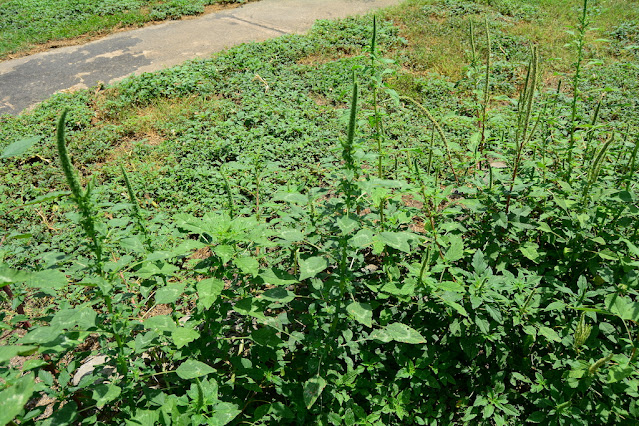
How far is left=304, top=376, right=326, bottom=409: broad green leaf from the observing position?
1.97m

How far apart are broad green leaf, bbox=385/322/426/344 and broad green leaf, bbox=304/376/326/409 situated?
40 cm

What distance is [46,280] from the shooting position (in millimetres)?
1545

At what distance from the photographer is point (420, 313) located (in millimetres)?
2420

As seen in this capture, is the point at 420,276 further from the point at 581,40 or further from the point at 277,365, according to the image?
the point at 581,40

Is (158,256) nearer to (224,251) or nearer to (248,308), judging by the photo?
Answer: (224,251)

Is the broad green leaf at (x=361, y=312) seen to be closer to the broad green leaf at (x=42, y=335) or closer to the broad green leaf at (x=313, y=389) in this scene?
the broad green leaf at (x=313, y=389)

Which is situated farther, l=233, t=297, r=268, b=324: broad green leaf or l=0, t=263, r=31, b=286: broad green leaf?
l=233, t=297, r=268, b=324: broad green leaf

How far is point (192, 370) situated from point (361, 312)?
0.77 meters

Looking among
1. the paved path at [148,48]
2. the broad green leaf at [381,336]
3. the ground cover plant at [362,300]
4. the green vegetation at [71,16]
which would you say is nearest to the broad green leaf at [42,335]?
the ground cover plant at [362,300]

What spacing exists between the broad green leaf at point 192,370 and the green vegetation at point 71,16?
7.50 m

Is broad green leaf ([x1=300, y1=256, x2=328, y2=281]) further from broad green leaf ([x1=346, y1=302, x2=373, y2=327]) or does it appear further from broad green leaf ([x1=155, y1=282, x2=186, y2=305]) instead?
broad green leaf ([x1=155, y1=282, x2=186, y2=305])

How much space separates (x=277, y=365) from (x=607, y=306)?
1567mm

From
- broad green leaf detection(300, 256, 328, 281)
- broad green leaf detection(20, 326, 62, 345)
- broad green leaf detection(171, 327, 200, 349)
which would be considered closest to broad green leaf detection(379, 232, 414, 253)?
broad green leaf detection(300, 256, 328, 281)

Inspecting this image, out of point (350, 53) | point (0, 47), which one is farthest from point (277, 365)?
point (0, 47)
